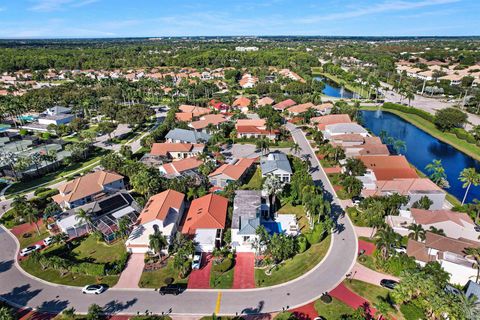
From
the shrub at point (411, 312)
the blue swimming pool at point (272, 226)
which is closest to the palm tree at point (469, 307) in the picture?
the shrub at point (411, 312)

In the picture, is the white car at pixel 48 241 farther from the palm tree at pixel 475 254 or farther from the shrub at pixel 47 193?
the palm tree at pixel 475 254

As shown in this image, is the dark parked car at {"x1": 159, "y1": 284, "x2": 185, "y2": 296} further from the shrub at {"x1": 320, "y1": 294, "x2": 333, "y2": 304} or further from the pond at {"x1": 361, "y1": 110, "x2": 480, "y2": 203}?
the pond at {"x1": 361, "y1": 110, "x2": 480, "y2": 203}

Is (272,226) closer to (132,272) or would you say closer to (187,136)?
(132,272)

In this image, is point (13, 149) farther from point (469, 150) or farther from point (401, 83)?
point (401, 83)

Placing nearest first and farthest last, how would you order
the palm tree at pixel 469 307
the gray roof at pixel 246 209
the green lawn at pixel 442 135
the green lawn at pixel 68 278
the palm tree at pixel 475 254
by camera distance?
the palm tree at pixel 469 307
the palm tree at pixel 475 254
the green lawn at pixel 68 278
the gray roof at pixel 246 209
the green lawn at pixel 442 135

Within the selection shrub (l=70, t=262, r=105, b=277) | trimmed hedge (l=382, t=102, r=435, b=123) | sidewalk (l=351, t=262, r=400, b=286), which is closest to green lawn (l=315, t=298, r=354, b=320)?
sidewalk (l=351, t=262, r=400, b=286)

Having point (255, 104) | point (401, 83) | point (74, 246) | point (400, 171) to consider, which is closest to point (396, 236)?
point (400, 171)
